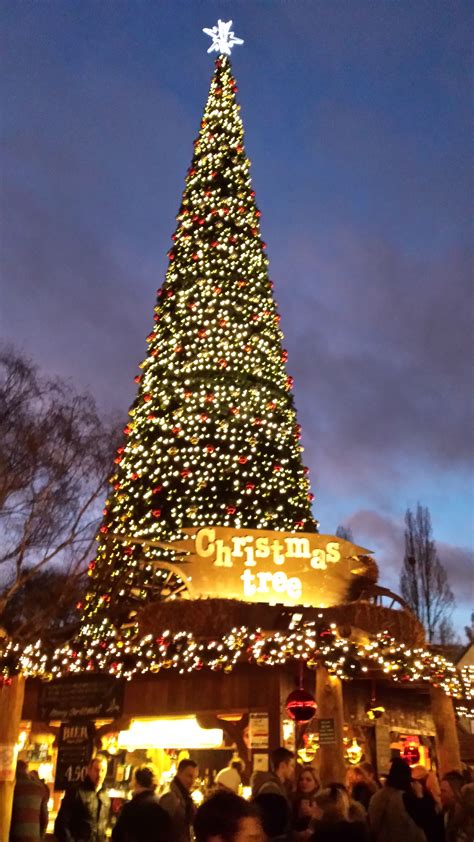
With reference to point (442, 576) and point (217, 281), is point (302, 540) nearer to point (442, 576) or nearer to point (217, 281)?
point (217, 281)

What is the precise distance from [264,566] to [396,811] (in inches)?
321

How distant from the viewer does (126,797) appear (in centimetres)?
1137

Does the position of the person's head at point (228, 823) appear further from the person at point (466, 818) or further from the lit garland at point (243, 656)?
the lit garland at point (243, 656)

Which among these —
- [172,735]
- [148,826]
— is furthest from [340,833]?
[172,735]

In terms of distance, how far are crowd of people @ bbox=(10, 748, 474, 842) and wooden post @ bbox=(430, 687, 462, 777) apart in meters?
5.03

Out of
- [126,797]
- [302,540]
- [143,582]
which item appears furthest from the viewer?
[143,582]

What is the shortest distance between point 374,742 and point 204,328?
924 centimetres

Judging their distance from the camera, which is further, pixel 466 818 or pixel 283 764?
pixel 283 764

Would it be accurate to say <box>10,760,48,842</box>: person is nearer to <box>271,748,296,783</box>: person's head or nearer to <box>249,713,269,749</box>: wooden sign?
<box>271,748,296,783</box>: person's head

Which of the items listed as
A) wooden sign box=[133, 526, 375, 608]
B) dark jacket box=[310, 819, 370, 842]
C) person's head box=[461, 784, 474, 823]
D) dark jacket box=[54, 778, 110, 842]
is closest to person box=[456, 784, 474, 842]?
person's head box=[461, 784, 474, 823]

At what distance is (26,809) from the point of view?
294 inches

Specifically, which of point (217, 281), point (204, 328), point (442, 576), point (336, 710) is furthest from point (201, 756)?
point (442, 576)

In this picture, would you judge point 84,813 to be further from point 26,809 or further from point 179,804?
point 179,804

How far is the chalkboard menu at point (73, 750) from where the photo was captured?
43.3 feet
